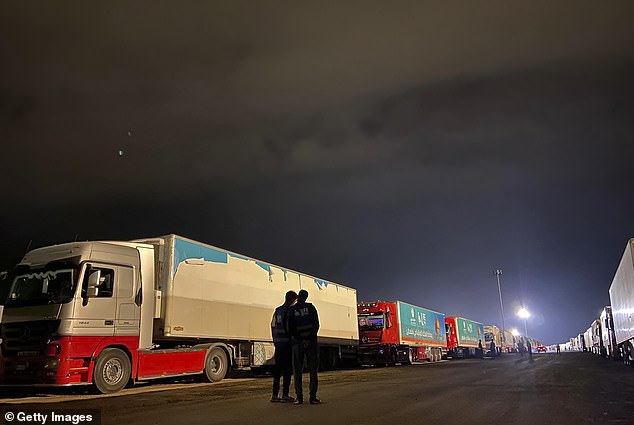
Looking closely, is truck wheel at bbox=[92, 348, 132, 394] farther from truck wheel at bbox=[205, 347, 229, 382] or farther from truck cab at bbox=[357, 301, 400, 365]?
truck cab at bbox=[357, 301, 400, 365]

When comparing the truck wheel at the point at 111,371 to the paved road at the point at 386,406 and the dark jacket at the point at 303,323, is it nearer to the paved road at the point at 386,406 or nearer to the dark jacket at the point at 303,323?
the paved road at the point at 386,406

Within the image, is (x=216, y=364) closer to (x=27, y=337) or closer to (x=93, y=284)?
(x=93, y=284)

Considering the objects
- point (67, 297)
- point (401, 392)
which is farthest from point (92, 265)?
point (401, 392)

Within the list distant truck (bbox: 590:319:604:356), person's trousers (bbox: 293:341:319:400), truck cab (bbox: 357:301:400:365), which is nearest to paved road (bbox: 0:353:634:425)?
person's trousers (bbox: 293:341:319:400)

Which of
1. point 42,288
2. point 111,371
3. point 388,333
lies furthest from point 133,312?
point 388,333

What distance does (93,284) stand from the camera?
38.1 feet

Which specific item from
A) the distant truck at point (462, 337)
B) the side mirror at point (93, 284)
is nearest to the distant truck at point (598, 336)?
the distant truck at point (462, 337)

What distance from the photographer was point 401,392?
10641 mm

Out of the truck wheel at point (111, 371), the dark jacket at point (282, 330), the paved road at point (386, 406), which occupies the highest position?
the dark jacket at point (282, 330)

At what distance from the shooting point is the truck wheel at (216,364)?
1512 cm

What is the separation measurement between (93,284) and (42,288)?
53.0 inches

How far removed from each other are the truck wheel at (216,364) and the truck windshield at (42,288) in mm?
5074

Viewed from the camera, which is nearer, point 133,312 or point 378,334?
point 133,312

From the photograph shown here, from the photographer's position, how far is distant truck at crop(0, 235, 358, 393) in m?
11.2
